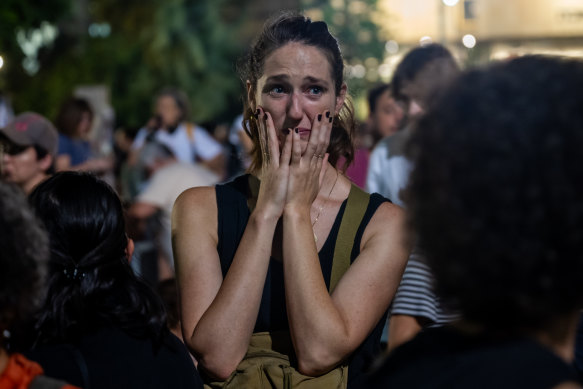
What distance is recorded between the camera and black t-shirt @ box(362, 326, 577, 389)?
149 centimetres

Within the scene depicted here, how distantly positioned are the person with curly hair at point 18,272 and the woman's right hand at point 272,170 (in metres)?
1.03

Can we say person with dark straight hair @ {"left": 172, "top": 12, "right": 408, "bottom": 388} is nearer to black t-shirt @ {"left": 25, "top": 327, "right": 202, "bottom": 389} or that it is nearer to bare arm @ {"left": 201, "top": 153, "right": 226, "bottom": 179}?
black t-shirt @ {"left": 25, "top": 327, "right": 202, "bottom": 389}

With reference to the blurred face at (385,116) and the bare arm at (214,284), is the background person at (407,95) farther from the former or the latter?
the bare arm at (214,284)

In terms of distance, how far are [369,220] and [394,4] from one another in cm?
3484

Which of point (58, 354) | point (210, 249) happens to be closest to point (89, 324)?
point (58, 354)

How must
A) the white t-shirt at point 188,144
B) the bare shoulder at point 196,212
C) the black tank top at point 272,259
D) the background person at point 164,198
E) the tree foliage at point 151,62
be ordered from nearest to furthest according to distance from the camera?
the black tank top at point 272,259, the bare shoulder at point 196,212, the background person at point 164,198, the white t-shirt at point 188,144, the tree foliage at point 151,62

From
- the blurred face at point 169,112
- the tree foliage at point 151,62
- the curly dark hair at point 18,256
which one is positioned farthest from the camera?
the tree foliage at point 151,62

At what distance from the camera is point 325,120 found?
308cm

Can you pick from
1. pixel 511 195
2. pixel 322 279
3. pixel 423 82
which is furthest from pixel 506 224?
pixel 423 82

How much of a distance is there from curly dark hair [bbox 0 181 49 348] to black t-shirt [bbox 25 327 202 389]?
0.56 meters

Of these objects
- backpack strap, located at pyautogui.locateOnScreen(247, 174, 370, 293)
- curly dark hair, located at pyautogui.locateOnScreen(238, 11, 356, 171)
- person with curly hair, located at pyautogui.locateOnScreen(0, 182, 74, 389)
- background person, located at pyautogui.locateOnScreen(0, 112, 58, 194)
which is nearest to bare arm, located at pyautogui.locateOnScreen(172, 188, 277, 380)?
backpack strap, located at pyautogui.locateOnScreen(247, 174, 370, 293)

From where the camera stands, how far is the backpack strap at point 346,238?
2.93 m

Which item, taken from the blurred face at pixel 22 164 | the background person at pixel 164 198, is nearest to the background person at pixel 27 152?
the blurred face at pixel 22 164

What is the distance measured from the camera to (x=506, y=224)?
4.89ft
